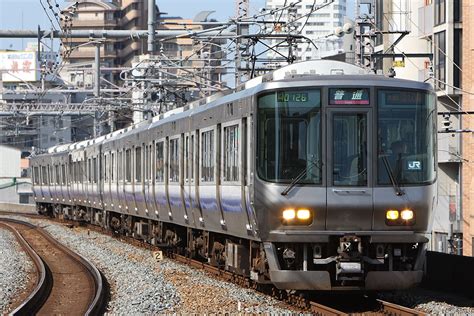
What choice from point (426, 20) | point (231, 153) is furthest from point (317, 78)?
point (426, 20)

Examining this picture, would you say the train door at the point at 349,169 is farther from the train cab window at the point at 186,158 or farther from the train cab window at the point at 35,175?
the train cab window at the point at 35,175

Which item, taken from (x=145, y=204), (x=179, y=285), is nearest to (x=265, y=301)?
(x=179, y=285)

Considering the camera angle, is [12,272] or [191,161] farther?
[12,272]

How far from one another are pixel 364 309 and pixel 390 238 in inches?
35.5

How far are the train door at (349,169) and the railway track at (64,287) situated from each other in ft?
10.1

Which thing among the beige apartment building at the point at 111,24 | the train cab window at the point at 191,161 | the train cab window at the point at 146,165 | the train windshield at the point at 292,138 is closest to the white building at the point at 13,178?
the beige apartment building at the point at 111,24

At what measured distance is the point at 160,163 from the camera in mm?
21406

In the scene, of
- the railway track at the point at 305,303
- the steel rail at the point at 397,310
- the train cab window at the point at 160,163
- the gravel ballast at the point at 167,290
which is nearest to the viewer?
the steel rail at the point at 397,310

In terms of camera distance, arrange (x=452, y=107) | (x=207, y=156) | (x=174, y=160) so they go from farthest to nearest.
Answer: (x=452, y=107)
(x=174, y=160)
(x=207, y=156)

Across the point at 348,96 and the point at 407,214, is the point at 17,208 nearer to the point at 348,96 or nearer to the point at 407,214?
the point at 348,96

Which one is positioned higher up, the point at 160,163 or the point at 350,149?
the point at 350,149

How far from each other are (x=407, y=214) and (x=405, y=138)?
0.87m

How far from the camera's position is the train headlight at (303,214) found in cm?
1283

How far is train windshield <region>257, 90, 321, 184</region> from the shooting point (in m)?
12.9
